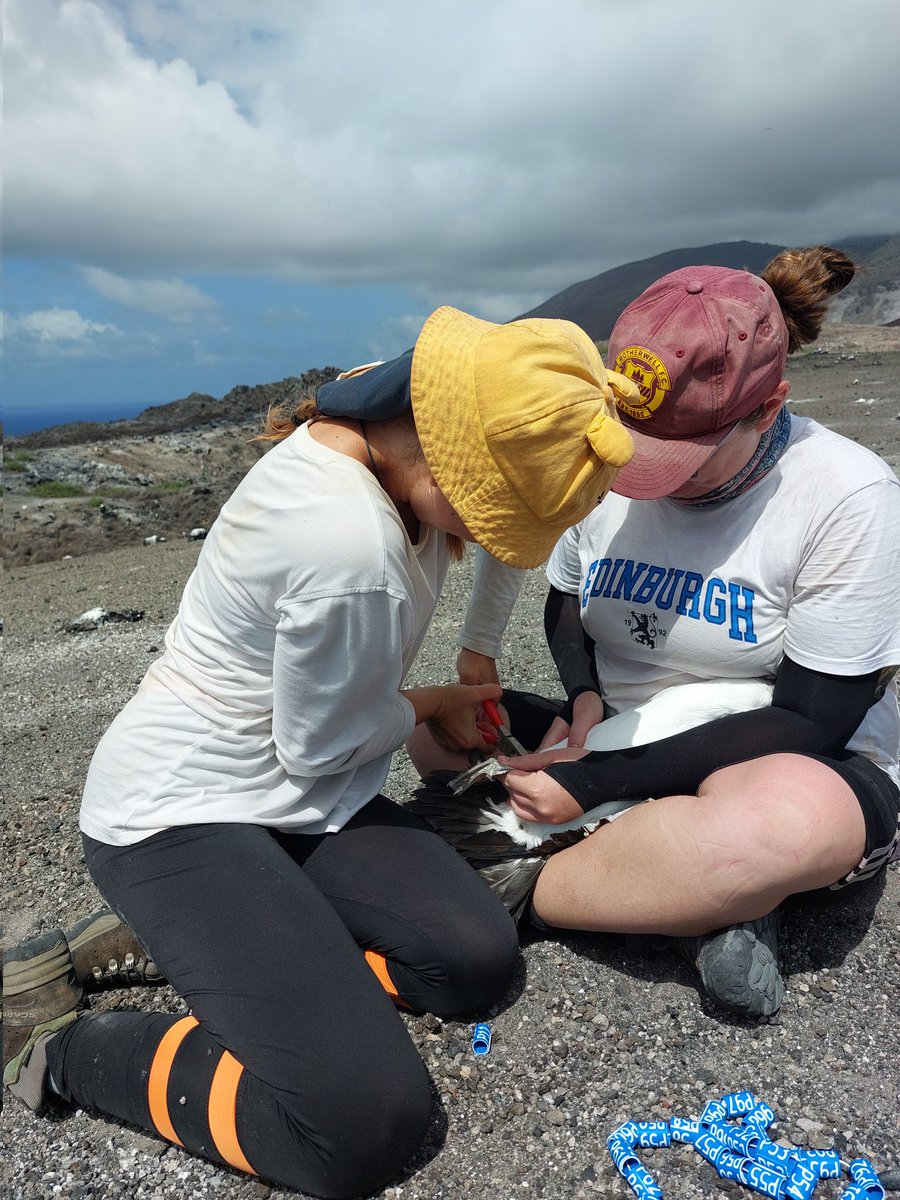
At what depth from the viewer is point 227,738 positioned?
72.1 inches

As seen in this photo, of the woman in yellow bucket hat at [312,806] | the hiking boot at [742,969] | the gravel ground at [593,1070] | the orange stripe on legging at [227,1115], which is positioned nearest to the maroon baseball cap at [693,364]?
the woman in yellow bucket hat at [312,806]

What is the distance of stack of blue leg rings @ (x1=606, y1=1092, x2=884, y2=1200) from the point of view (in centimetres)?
148

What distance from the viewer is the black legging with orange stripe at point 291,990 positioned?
1.54 metres

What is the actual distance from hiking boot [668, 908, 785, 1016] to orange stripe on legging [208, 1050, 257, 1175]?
3.18ft

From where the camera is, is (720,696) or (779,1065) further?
(720,696)

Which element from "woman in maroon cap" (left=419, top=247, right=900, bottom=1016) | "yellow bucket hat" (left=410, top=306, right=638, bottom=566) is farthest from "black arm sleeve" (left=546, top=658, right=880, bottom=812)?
"yellow bucket hat" (left=410, top=306, right=638, bottom=566)

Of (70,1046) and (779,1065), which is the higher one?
(70,1046)

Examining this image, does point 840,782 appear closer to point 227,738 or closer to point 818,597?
point 818,597

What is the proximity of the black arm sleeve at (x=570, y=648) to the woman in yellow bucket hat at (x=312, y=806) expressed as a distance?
1.71 ft

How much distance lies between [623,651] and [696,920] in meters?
0.68

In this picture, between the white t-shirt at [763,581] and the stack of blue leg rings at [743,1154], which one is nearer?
the stack of blue leg rings at [743,1154]

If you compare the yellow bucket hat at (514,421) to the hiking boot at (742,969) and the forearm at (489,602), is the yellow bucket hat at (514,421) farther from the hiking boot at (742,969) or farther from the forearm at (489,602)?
the hiking boot at (742,969)

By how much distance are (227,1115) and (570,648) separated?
1365 mm

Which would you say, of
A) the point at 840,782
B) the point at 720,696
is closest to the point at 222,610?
the point at 720,696
